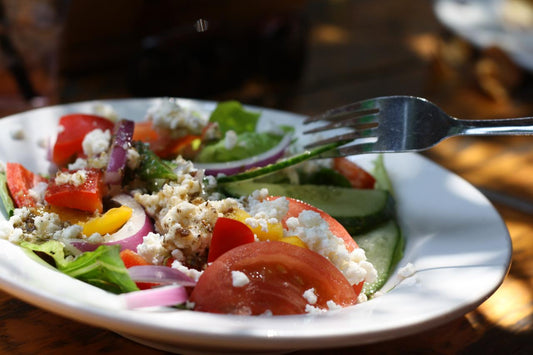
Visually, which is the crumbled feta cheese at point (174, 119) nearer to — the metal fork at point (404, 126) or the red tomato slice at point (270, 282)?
the metal fork at point (404, 126)

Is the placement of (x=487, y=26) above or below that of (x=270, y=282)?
below

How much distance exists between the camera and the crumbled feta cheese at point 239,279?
48.0 inches

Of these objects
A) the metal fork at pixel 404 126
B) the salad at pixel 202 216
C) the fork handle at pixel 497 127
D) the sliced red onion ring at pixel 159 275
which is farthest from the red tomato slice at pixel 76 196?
the fork handle at pixel 497 127

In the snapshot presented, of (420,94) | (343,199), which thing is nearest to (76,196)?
(343,199)

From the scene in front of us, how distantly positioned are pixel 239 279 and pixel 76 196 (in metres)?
0.54

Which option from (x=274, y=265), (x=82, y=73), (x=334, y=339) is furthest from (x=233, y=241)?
(x=82, y=73)

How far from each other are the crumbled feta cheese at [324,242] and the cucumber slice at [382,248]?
0.10 m

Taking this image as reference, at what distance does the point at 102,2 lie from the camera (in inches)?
142

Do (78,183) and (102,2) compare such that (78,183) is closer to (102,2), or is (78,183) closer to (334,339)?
(334,339)

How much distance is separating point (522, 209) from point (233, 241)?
135 centimetres

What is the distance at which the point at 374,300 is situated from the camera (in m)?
1.30

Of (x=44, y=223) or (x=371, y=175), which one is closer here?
(x=44, y=223)

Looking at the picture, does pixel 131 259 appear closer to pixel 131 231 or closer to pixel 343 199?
pixel 131 231

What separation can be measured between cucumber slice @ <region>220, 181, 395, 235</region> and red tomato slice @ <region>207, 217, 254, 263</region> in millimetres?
338
